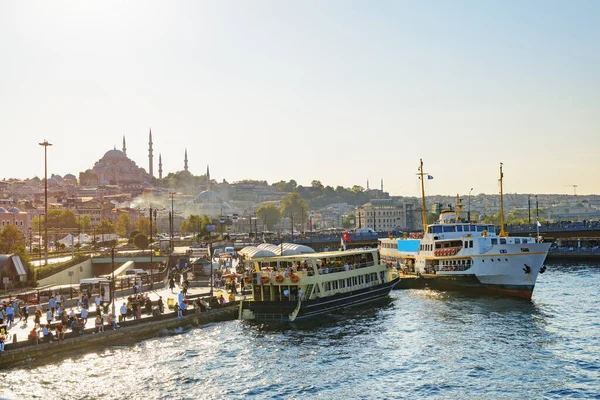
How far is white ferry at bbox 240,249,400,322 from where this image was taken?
4056 centimetres

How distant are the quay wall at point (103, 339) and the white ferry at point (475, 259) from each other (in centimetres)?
2067

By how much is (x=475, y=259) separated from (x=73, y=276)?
120ft

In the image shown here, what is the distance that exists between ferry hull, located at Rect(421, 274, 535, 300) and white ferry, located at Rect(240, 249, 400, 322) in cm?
851

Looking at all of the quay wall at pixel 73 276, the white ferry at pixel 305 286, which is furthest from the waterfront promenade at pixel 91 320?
the quay wall at pixel 73 276

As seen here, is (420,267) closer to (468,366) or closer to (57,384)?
(468,366)

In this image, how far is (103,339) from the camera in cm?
3359

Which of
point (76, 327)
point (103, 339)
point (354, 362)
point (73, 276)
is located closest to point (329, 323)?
point (354, 362)

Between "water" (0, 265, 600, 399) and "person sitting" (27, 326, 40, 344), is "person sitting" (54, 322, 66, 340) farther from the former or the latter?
"water" (0, 265, 600, 399)

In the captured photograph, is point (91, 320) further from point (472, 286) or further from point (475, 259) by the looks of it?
point (475, 259)

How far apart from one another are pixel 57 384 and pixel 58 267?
3288 cm

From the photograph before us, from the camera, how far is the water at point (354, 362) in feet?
85.5

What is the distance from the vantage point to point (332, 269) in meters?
44.4

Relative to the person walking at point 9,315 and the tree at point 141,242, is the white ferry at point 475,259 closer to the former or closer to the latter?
the person walking at point 9,315

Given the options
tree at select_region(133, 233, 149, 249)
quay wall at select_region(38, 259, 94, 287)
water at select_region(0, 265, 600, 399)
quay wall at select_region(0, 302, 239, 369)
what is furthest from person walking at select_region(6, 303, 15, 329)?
tree at select_region(133, 233, 149, 249)
